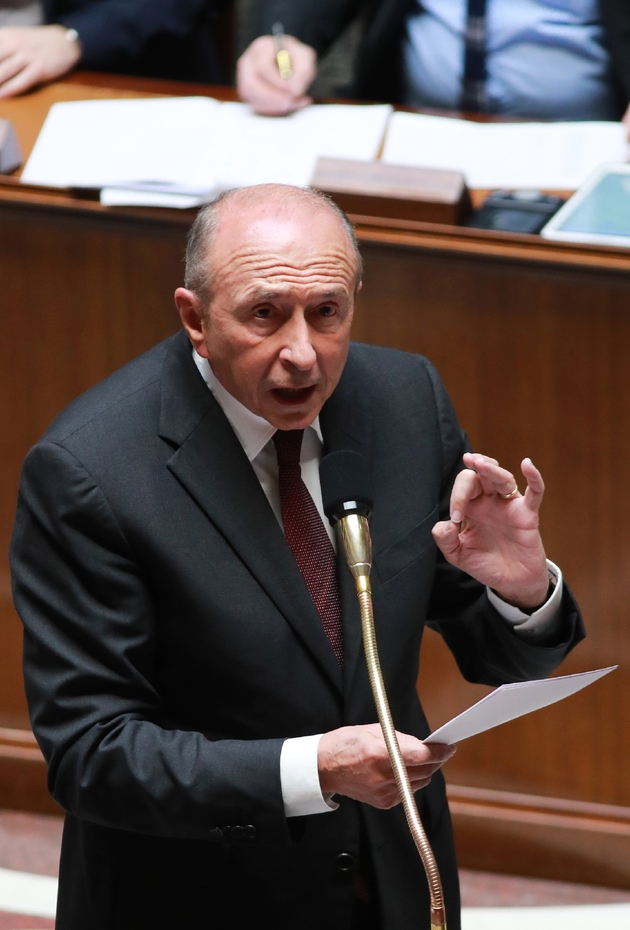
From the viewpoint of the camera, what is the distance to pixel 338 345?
49.5 inches

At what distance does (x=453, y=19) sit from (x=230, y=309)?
1628 mm

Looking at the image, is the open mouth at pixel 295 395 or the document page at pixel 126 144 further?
the document page at pixel 126 144

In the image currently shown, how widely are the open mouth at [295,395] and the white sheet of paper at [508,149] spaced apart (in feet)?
3.22

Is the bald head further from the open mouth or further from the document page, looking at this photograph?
the document page

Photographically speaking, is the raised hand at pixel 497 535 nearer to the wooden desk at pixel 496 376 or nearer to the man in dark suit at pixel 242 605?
the man in dark suit at pixel 242 605

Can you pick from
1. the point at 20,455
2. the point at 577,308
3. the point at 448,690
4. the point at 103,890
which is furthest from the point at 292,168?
the point at 103,890

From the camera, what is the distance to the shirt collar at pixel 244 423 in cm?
134

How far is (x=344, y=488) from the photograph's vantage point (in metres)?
1.16

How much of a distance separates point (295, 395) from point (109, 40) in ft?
5.66

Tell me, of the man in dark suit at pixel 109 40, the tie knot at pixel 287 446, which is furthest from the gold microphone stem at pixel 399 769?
the man in dark suit at pixel 109 40

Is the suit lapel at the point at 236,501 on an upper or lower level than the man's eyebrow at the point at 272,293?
lower

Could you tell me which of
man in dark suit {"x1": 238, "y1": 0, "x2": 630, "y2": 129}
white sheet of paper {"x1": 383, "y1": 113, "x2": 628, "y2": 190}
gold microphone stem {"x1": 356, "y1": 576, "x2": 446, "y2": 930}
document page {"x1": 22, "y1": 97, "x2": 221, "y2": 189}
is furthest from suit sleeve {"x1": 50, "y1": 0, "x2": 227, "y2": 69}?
gold microphone stem {"x1": 356, "y1": 576, "x2": 446, "y2": 930}

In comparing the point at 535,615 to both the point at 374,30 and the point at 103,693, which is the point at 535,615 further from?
the point at 374,30

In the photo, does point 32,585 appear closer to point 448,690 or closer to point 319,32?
point 448,690
